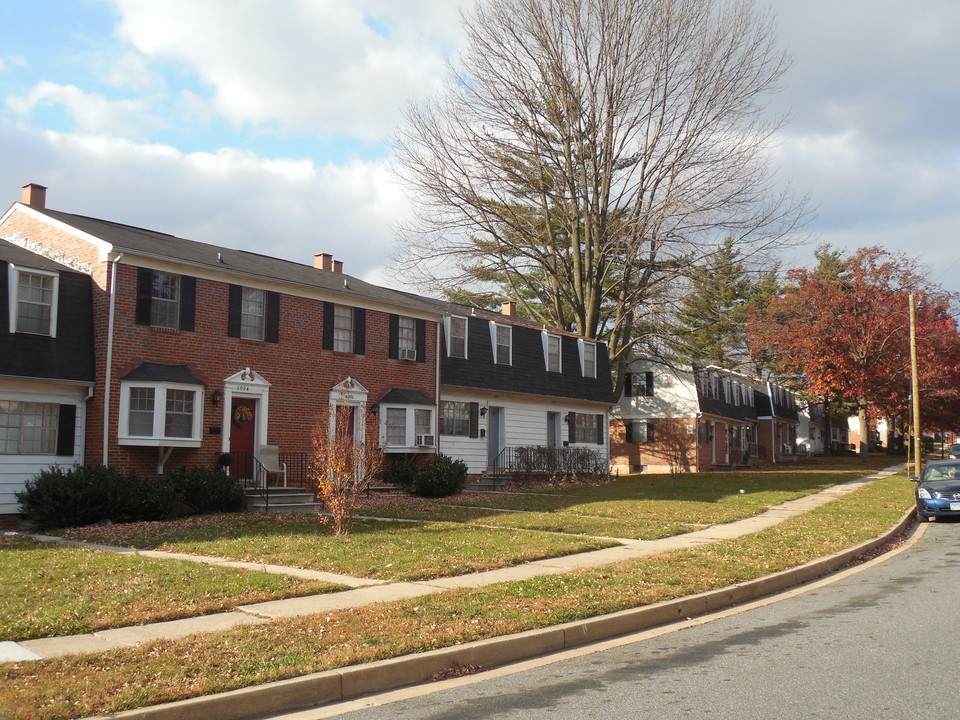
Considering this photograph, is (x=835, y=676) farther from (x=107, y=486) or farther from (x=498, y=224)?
(x=498, y=224)

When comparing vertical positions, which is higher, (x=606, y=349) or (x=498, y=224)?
(x=498, y=224)

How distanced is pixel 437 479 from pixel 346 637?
592 inches

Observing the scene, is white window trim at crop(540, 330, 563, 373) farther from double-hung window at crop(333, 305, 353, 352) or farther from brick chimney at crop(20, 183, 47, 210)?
brick chimney at crop(20, 183, 47, 210)

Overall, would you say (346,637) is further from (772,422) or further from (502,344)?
(772,422)

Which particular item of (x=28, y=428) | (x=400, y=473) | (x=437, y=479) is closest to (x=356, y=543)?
(x=28, y=428)

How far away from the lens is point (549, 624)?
807 centimetres

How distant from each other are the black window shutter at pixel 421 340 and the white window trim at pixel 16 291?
10.1 m

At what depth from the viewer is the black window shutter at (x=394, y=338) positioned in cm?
2419

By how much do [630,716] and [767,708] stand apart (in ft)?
3.04

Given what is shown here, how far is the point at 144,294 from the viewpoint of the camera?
18.6 meters

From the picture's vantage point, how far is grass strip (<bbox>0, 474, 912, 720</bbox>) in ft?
18.7

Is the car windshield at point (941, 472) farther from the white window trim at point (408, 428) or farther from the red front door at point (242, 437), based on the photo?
the red front door at point (242, 437)

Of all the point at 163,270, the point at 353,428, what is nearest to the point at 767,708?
the point at 163,270

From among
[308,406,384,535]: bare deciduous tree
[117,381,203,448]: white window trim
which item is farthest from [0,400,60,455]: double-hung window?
[308,406,384,535]: bare deciduous tree
